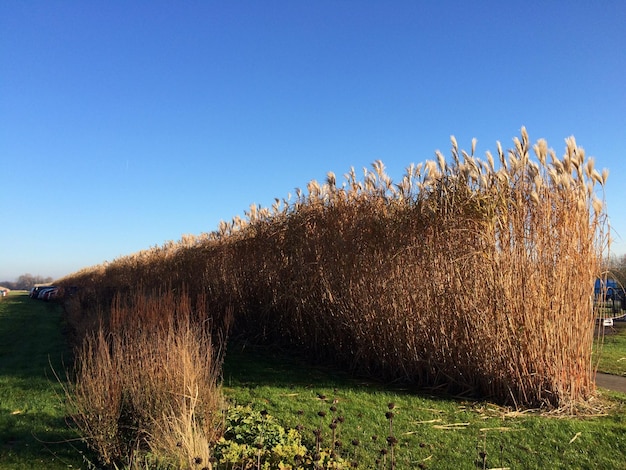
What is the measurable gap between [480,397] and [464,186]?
9.03 ft

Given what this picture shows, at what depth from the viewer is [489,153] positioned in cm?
596

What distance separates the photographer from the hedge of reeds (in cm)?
550

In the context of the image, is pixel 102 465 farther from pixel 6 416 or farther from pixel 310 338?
pixel 310 338

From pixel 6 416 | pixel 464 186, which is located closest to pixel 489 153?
pixel 464 186

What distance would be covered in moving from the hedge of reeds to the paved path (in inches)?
55.2

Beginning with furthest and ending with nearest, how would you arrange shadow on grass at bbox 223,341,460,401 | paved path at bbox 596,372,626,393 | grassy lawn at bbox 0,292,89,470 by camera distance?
1. paved path at bbox 596,372,626,393
2. shadow on grass at bbox 223,341,460,401
3. grassy lawn at bbox 0,292,89,470

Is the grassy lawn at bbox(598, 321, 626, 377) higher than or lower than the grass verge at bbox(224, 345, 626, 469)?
lower

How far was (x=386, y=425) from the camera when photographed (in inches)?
189

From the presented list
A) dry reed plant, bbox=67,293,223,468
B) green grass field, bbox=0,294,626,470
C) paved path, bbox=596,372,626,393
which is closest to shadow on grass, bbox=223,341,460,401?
green grass field, bbox=0,294,626,470

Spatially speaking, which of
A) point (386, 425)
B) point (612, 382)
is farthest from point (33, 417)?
point (612, 382)

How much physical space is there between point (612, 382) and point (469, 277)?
3389mm

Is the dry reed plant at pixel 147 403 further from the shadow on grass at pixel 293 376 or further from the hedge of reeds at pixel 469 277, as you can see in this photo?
the hedge of reeds at pixel 469 277

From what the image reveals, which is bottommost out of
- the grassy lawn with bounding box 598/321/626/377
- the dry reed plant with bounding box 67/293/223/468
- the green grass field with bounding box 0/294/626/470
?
the grassy lawn with bounding box 598/321/626/377

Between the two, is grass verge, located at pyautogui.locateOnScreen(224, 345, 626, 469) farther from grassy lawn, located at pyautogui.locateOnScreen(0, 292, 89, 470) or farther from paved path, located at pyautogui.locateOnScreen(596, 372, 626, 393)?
grassy lawn, located at pyautogui.locateOnScreen(0, 292, 89, 470)
